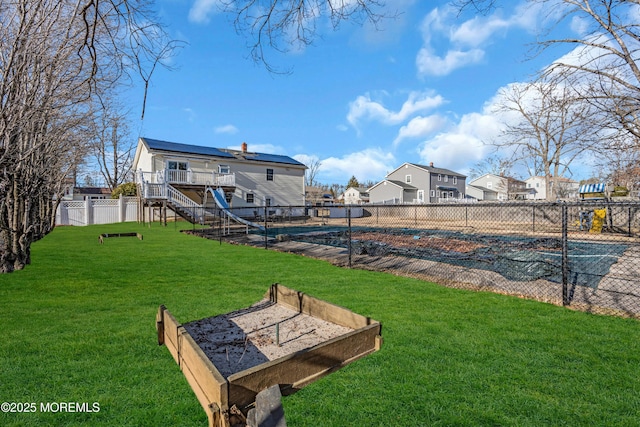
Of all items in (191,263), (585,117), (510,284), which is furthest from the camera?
(191,263)

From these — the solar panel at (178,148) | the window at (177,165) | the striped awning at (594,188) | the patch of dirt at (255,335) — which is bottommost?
the patch of dirt at (255,335)

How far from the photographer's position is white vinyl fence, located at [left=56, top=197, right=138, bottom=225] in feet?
67.3

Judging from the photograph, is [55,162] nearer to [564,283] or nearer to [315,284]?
[315,284]

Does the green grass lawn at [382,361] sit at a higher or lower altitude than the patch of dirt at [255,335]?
lower

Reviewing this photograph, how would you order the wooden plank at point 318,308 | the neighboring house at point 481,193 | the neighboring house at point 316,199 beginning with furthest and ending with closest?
1. the neighboring house at point 481,193
2. the neighboring house at point 316,199
3. the wooden plank at point 318,308

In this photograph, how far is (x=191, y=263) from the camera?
7.41 metres

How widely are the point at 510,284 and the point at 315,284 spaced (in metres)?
3.30

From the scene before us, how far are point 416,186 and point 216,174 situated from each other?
96.3ft

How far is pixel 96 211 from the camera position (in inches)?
842

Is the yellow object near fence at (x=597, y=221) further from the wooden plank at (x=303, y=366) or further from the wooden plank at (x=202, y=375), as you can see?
the wooden plank at (x=202, y=375)

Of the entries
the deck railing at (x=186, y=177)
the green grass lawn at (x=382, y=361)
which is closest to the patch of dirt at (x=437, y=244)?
the green grass lawn at (x=382, y=361)

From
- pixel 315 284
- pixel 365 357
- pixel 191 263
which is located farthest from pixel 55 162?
pixel 365 357

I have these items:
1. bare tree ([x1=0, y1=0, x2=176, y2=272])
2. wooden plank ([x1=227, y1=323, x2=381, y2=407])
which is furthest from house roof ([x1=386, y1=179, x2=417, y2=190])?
wooden plank ([x1=227, y1=323, x2=381, y2=407])

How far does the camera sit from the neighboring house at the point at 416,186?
43344 mm
